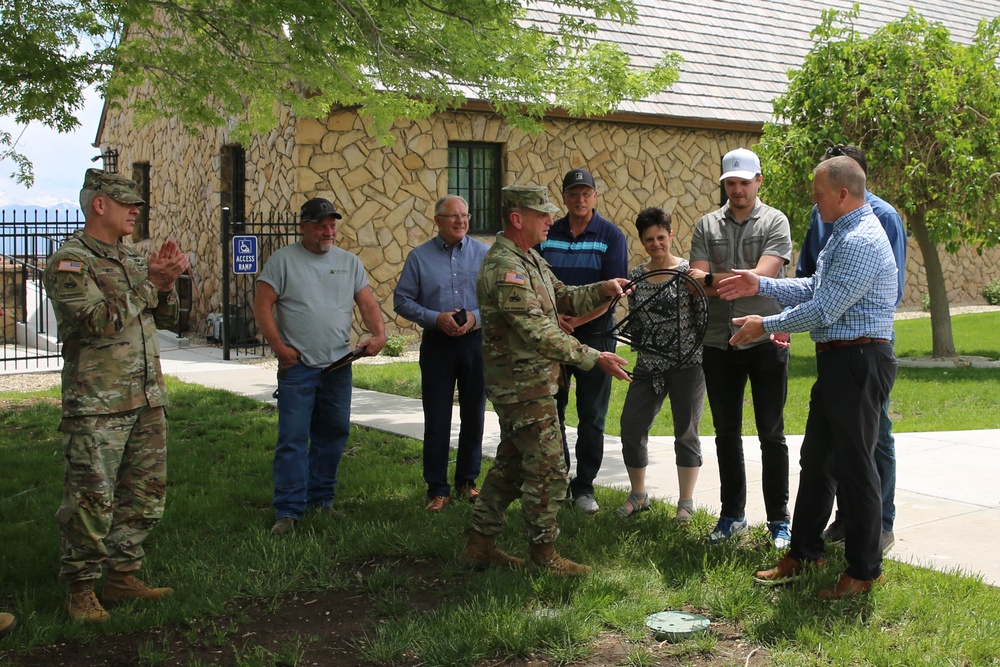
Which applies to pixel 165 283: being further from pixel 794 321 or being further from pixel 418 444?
pixel 418 444

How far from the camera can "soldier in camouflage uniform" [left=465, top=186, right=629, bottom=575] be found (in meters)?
5.06

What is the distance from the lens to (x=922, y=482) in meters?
7.08

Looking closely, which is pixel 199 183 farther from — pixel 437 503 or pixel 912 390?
pixel 437 503

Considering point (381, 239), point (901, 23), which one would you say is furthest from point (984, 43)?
point (381, 239)

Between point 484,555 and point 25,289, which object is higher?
point 25,289

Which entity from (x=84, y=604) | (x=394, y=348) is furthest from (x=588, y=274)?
(x=394, y=348)

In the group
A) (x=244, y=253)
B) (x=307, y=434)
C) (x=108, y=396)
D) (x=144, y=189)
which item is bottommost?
(x=307, y=434)

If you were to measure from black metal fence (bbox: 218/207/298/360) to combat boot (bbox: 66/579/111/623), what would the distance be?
996 cm

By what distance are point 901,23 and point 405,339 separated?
8.50m

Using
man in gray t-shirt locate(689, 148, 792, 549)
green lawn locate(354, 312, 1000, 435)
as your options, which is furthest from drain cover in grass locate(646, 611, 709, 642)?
green lawn locate(354, 312, 1000, 435)

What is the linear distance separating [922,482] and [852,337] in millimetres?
2904

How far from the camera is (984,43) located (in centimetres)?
1341

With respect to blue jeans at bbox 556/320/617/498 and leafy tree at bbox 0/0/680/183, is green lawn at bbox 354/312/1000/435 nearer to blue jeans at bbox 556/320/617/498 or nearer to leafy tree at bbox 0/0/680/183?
blue jeans at bbox 556/320/617/498

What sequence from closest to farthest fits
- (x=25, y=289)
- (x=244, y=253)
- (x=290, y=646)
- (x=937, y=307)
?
(x=290, y=646) < (x=937, y=307) < (x=244, y=253) < (x=25, y=289)
